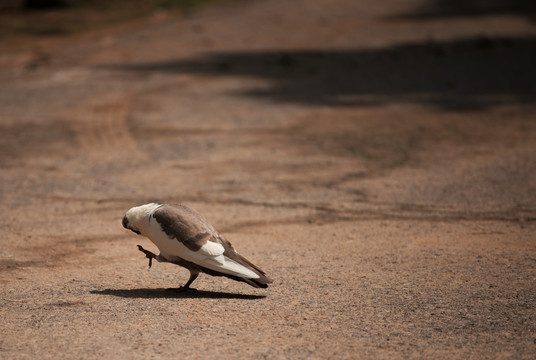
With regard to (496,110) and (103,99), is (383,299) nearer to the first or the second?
(496,110)

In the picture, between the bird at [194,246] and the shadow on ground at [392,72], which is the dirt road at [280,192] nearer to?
the shadow on ground at [392,72]

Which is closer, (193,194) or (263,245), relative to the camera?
(263,245)

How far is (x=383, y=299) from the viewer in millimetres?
4742

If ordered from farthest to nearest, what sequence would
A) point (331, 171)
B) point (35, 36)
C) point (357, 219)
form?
1. point (35, 36)
2. point (331, 171)
3. point (357, 219)

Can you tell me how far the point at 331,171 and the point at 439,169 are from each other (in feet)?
3.88

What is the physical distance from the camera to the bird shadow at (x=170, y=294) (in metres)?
4.77

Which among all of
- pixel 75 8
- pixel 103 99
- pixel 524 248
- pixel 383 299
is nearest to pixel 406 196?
pixel 524 248

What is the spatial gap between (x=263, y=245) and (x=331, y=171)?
7.74 feet

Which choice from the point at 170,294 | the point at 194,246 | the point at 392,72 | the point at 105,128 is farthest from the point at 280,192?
the point at 392,72

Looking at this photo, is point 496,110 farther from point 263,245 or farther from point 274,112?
point 263,245

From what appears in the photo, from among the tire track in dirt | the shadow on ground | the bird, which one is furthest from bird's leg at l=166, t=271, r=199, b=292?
the shadow on ground

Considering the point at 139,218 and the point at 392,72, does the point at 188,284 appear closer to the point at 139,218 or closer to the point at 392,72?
the point at 139,218

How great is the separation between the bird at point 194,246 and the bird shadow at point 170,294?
8cm

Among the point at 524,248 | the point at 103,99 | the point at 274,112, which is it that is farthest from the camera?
the point at 103,99
